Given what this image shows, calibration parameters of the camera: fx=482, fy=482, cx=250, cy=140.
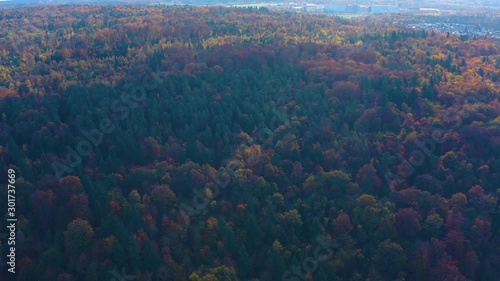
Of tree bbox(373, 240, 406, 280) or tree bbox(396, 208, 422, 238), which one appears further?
tree bbox(396, 208, 422, 238)

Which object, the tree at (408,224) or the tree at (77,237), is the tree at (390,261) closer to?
the tree at (408,224)

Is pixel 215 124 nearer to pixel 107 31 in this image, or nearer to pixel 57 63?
pixel 57 63

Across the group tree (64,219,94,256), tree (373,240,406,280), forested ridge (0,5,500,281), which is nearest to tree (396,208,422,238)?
forested ridge (0,5,500,281)

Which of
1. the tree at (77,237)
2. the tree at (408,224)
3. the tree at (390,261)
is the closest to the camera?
the tree at (77,237)

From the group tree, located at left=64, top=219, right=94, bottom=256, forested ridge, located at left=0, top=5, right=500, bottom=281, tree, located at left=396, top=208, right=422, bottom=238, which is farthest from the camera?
tree, located at left=396, top=208, right=422, bottom=238

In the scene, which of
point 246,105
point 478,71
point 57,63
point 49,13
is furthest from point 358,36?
point 49,13

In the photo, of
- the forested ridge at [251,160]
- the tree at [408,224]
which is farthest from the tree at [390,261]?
the tree at [408,224]

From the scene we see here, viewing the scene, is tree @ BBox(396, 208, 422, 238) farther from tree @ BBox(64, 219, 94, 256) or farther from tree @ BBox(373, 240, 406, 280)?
tree @ BBox(64, 219, 94, 256)

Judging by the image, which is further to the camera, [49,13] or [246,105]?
[49,13]

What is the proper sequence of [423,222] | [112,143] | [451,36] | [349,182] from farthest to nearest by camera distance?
[451,36]
[112,143]
[349,182]
[423,222]
